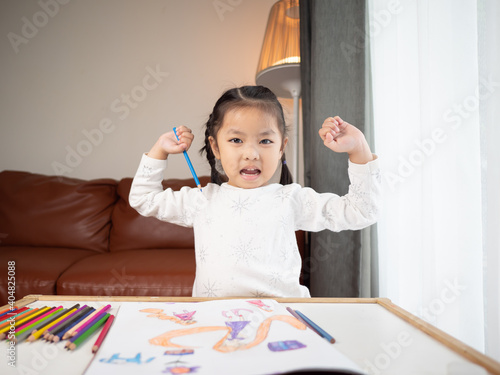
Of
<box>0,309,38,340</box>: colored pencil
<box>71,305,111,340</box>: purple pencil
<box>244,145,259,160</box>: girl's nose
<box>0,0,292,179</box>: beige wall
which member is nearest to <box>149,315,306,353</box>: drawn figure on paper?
<box>71,305,111,340</box>: purple pencil

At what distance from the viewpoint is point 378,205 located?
2.65 ft

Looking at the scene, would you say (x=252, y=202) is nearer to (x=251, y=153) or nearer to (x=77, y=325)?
(x=251, y=153)

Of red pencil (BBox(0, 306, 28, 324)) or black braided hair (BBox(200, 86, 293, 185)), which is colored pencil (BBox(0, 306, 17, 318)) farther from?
black braided hair (BBox(200, 86, 293, 185))

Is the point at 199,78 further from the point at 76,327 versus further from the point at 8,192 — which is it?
the point at 76,327

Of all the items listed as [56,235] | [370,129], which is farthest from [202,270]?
[56,235]

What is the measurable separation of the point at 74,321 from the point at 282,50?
5.16 ft

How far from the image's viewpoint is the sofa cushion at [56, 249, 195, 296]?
1.27 metres

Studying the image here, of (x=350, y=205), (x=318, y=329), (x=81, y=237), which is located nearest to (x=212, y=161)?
(x=350, y=205)

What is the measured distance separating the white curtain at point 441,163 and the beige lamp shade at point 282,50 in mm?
622

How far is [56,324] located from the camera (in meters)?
0.48

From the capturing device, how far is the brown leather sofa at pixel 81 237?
4.33 ft

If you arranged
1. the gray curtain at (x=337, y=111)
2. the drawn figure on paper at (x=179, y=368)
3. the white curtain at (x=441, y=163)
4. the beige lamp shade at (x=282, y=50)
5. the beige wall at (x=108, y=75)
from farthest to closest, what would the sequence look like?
the beige wall at (x=108, y=75)
the beige lamp shade at (x=282, y=50)
the gray curtain at (x=337, y=111)
the white curtain at (x=441, y=163)
the drawn figure on paper at (x=179, y=368)

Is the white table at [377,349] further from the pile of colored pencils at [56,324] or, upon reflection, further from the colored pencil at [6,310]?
the colored pencil at [6,310]

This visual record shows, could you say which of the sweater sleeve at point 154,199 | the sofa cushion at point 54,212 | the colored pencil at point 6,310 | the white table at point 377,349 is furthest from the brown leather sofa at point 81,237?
the white table at point 377,349
